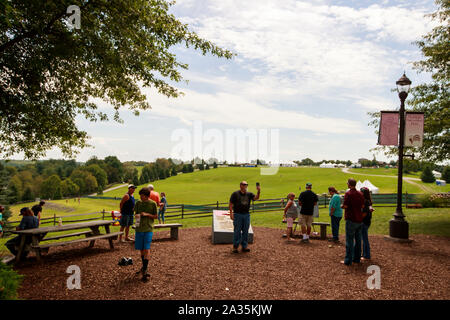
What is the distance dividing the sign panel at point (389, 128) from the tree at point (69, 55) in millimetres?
6590

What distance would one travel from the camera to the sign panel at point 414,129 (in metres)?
10.2

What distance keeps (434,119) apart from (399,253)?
7.11 m

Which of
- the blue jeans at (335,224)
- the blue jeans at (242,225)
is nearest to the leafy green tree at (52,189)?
the blue jeans at (242,225)

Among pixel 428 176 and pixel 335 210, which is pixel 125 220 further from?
pixel 428 176

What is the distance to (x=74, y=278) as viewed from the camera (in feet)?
18.2

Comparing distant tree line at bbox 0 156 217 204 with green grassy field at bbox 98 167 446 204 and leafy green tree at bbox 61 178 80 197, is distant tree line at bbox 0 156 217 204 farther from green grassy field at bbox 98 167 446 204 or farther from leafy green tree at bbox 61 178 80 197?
green grassy field at bbox 98 167 446 204

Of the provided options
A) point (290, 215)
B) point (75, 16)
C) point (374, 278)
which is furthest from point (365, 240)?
point (75, 16)

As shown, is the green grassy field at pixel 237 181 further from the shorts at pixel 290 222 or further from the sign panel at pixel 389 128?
the sign panel at pixel 389 128

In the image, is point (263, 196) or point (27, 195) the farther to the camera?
point (27, 195)

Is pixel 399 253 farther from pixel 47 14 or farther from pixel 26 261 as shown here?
pixel 47 14

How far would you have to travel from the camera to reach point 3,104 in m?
7.48

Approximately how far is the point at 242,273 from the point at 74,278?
139 inches

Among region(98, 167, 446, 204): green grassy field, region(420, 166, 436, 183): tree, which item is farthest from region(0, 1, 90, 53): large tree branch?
region(420, 166, 436, 183): tree

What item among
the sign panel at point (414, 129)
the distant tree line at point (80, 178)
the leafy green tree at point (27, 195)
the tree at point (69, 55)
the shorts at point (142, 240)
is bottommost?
the leafy green tree at point (27, 195)
